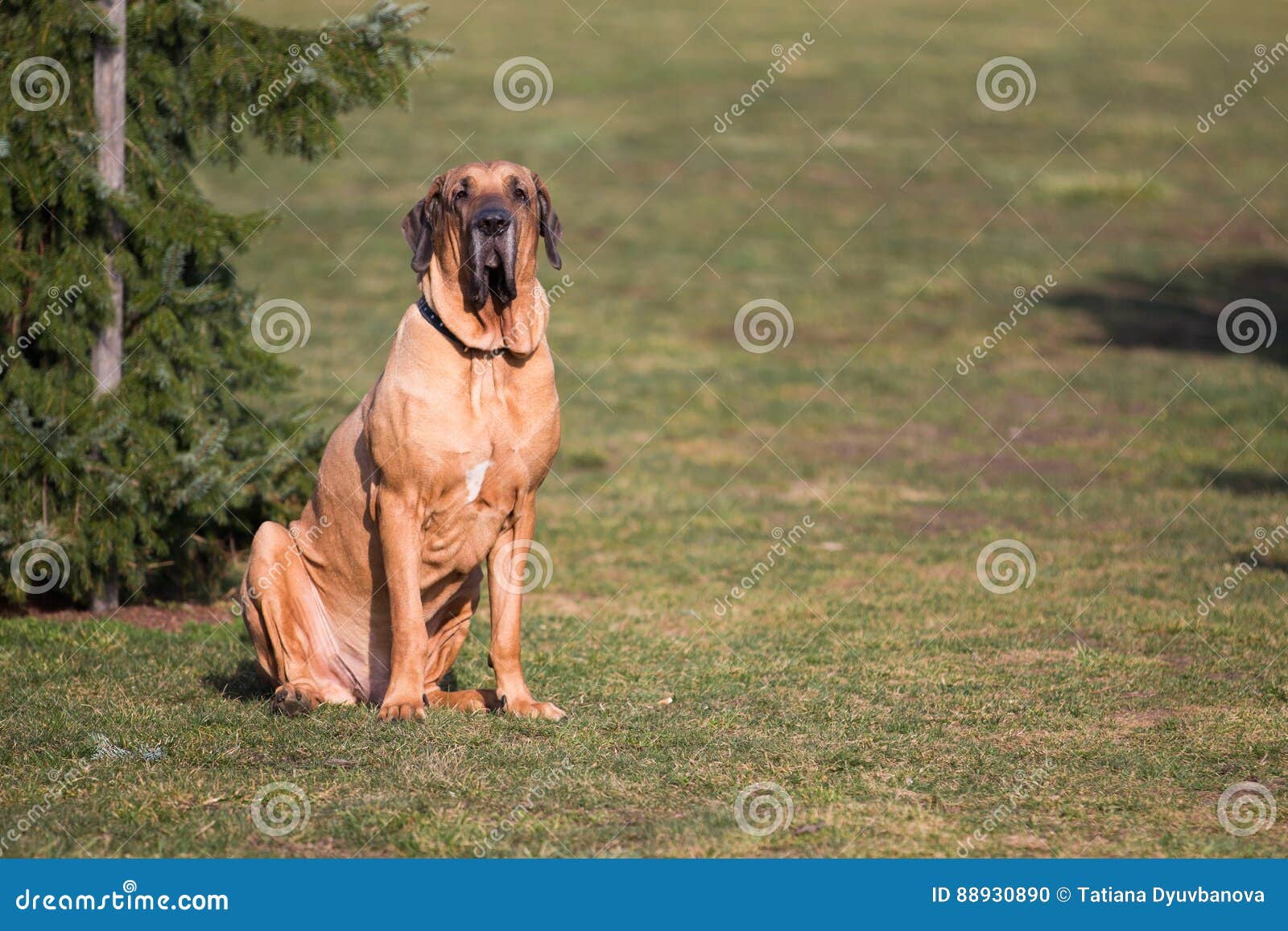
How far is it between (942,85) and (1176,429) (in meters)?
20.4

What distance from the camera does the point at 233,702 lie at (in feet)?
21.5

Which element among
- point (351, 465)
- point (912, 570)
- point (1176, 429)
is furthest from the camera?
point (1176, 429)

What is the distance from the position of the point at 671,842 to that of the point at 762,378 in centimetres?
1237

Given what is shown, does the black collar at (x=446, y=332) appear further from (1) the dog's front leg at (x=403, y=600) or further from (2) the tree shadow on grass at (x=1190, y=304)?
(2) the tree shadow on grass at (x=1190, y=304)

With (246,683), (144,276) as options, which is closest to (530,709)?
(246,683)

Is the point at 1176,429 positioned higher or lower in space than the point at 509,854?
higher

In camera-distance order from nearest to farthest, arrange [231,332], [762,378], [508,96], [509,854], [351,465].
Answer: [509,854] < [351,465] < [231,332] < [762,378] < [508,96]

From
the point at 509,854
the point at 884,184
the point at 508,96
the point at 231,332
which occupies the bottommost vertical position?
the point at 509,854

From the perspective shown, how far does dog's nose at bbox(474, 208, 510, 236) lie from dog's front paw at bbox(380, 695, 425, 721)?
6.56 feet

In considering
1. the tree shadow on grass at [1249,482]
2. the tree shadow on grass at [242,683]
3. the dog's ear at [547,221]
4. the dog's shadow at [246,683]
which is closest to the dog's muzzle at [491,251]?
the dog's ear at [547,221]

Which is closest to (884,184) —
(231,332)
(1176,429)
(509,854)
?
(1176,429)

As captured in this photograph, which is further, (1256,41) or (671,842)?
(1256,41)

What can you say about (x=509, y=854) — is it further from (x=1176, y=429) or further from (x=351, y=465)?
(x=1176, y=429)

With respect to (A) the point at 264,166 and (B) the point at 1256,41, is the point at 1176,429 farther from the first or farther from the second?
(B) the point at 1256,41
